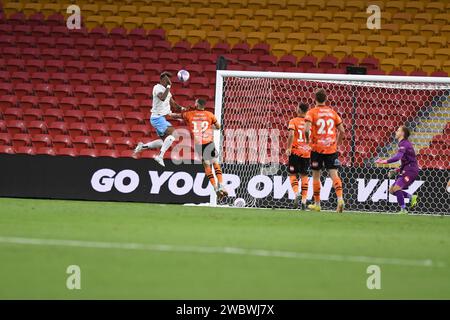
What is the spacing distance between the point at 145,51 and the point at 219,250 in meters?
14.4

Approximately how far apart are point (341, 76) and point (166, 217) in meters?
5.73

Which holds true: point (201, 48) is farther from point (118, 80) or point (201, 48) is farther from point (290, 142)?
point (290, 142)

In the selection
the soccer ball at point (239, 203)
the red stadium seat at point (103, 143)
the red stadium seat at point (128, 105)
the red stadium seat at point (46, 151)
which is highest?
the red stadium seat at point (128, 105)

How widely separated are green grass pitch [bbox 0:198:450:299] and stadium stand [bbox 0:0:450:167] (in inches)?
313

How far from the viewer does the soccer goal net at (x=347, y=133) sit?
17.3 m

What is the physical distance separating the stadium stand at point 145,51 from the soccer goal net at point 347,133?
220 centimetres

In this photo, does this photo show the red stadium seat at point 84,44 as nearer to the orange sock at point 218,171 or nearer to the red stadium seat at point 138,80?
the red stadium seat at point 138,80

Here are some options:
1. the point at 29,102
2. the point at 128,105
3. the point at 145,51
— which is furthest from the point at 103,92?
the point at 145,51

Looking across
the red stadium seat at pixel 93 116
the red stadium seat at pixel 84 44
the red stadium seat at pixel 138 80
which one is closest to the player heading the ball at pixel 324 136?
the red stadium seat at pixel 93 116

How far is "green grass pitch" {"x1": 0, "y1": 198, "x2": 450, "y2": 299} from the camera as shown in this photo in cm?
611

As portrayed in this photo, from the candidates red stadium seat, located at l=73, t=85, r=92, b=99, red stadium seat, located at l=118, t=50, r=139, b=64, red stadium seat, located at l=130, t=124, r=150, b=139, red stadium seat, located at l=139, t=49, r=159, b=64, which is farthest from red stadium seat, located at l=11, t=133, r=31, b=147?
red stadium seat, located at l=139, t=49, r=159, b=64

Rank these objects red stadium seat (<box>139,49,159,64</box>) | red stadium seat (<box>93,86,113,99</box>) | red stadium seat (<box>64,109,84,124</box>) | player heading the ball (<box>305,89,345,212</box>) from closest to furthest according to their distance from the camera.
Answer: player heading the ball (<box>305,89,345,212</box>) → red stadium seat (<box>64,109,84,124</box>) → red stadium seat (<box>93,86,113,99</box>) → red stadium seat (<box>139,49,159,64</box>)

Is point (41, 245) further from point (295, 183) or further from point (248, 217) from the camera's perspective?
point (295, 183)

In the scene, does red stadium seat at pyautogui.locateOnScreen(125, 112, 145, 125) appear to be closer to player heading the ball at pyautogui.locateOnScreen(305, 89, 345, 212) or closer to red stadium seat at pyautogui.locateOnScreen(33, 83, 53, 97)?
red stadium seat at pyautogui.locateOnScreen(33, 83, 53, 97)
